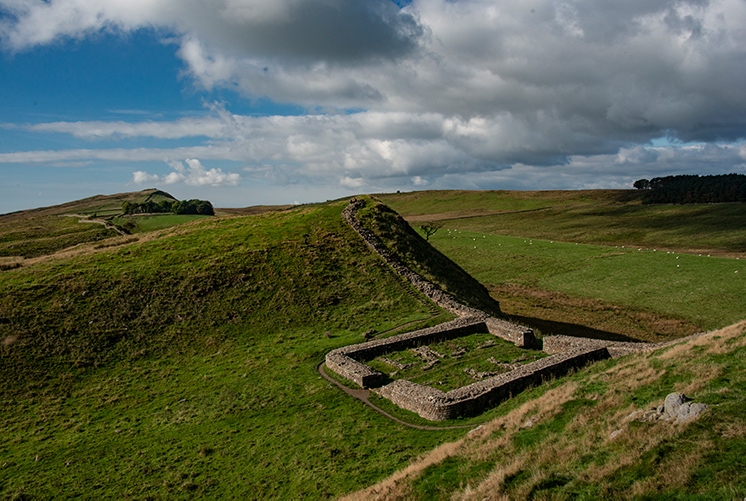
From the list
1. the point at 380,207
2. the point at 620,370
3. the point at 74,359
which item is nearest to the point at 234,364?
the point at 74,359

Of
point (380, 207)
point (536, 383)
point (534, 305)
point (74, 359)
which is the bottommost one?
point (534, 305)

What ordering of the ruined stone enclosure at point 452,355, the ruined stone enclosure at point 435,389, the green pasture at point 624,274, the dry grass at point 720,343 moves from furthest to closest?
the green pasture at point 624,274
the ruined stone enclosure at point 452,355
the ruined stone enclosure at point 435,389
the dry grass at point 720,343

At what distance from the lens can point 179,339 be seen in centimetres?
2848

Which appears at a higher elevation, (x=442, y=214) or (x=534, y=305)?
(x=442, y=214)

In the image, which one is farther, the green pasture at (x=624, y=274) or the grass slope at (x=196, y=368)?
the green pasture at (x=624, y=274)

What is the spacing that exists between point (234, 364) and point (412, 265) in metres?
22.1

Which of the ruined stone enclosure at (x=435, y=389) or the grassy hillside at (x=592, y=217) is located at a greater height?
the grassy hillside at (x=592, y=217)

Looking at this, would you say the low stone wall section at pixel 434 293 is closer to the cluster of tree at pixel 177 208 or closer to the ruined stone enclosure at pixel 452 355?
the ruined stone enclosure at pixel 452 355

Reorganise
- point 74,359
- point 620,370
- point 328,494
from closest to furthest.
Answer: point 328,494
point 620,370
point 74,359

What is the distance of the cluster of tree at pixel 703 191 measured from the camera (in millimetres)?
127875

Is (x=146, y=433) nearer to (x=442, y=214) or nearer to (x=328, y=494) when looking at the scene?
(x=328, y=494)

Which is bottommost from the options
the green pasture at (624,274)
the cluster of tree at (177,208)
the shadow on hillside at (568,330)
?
the shadow on hillside at (568,330)

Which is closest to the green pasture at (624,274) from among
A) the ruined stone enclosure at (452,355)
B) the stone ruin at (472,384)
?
the stone ruin at (472,384)

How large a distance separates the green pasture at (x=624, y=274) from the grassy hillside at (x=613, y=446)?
3217cm
